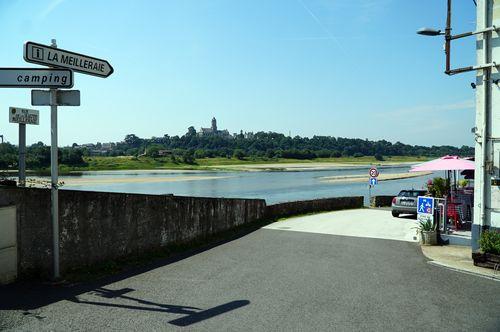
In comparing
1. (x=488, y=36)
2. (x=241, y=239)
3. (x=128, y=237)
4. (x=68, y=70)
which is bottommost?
(x=241, y=239)

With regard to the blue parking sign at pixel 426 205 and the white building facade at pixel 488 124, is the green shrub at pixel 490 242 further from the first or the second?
the blue parking sign at pixel 426 205

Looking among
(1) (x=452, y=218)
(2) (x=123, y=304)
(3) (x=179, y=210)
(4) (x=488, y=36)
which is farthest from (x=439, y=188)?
(2) (x=123, y=304)

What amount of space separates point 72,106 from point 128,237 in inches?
112

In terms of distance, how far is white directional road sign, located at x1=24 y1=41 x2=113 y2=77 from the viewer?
5895 millimetres

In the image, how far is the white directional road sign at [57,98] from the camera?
6379mm

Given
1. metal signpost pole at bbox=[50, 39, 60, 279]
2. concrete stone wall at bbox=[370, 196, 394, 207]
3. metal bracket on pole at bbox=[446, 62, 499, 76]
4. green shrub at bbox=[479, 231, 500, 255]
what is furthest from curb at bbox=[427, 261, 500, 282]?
concrete stone wall at bbox=[370, 196, 394, 207]

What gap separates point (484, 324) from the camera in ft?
17.2

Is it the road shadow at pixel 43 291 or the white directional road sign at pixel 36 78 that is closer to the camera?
the road shadow at pixel 43 291

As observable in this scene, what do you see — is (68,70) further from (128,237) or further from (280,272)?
(280,272)

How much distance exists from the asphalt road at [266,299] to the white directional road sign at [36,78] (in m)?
2.88

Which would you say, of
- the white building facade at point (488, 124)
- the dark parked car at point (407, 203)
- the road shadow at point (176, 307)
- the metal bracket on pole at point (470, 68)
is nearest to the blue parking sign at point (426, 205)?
the white building facade at point (488, 124)

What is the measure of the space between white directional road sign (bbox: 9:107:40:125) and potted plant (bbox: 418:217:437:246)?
9499mm

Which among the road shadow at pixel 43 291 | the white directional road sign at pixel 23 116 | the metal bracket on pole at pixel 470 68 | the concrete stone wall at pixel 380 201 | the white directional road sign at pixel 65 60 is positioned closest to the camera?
the road shadow at pixel 43 291

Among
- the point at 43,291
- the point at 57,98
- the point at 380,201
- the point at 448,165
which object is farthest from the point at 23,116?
the point at 380,201
